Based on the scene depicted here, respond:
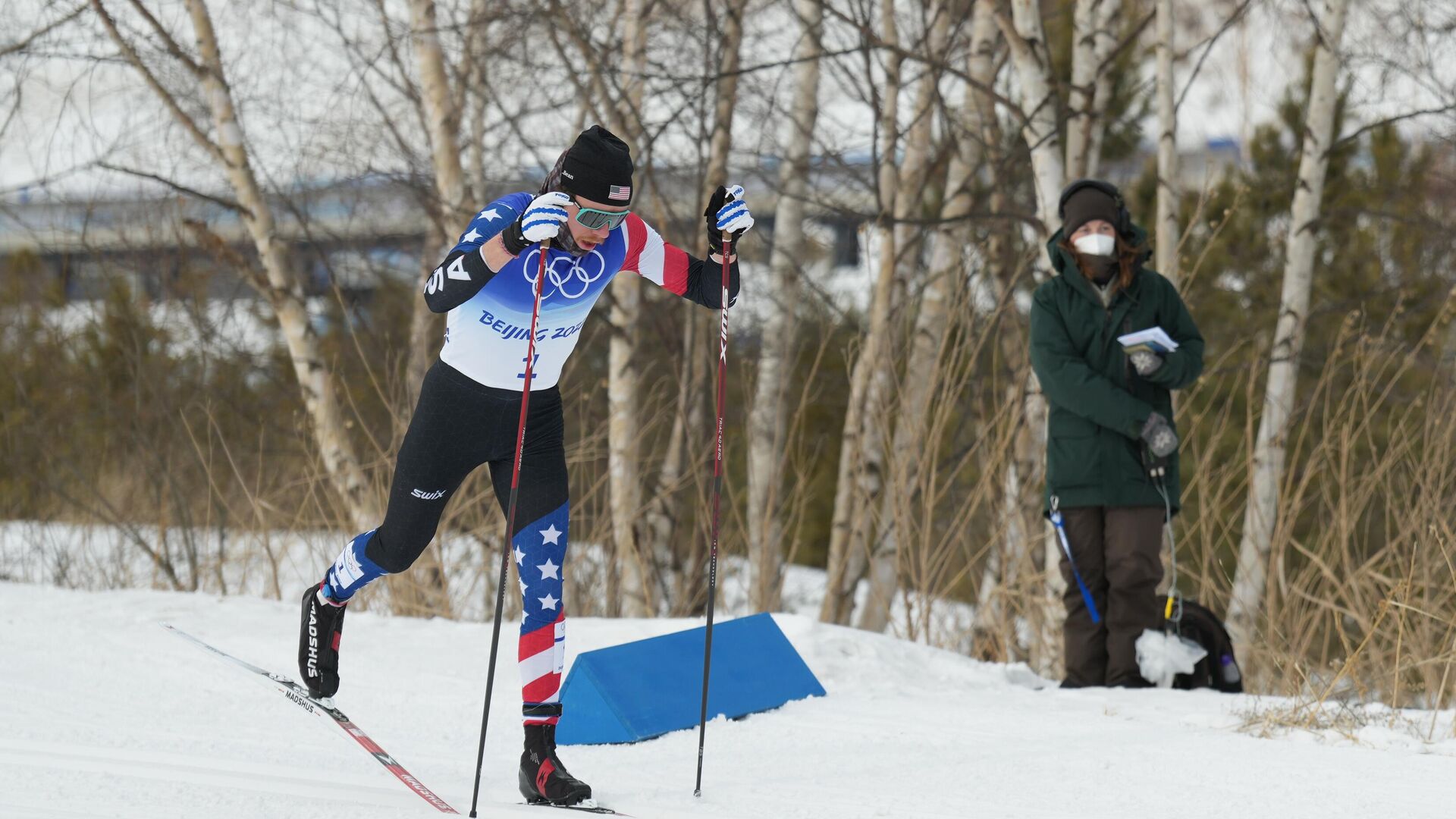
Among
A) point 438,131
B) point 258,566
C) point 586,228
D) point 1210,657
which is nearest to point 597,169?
point 586,228

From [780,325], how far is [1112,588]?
295cm

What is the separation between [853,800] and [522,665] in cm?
85

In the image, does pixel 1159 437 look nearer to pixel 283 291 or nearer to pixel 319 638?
pixel 319 638

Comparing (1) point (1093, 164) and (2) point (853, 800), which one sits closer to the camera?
(2) point (853, 800)

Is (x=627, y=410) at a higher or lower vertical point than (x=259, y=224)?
lower

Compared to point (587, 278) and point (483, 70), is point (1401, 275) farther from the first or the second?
point (587, 278)

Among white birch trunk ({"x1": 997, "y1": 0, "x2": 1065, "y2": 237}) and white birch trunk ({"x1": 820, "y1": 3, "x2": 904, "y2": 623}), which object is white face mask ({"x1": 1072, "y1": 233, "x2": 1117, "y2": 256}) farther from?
white birch trunk ({"x1": 820, "y1": 3, "x2": 904, "y2": 623})

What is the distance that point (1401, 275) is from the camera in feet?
35.7

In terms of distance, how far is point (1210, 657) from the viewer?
461cm

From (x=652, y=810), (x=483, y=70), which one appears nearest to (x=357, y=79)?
(x=483, y=70)

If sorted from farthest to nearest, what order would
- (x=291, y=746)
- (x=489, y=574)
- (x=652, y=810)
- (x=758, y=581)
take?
(x=489, y=574)
(x=758, y=581)
(x=291, y=746)
(x=652, y=810)

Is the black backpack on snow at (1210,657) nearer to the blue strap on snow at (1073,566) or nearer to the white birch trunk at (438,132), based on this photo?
the blue strap on snow at (1073,566)

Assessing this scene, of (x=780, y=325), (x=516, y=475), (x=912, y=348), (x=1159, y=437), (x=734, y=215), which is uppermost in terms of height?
(x=780, y=325)

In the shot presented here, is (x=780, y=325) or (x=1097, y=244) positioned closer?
(x=1097, y=244)
